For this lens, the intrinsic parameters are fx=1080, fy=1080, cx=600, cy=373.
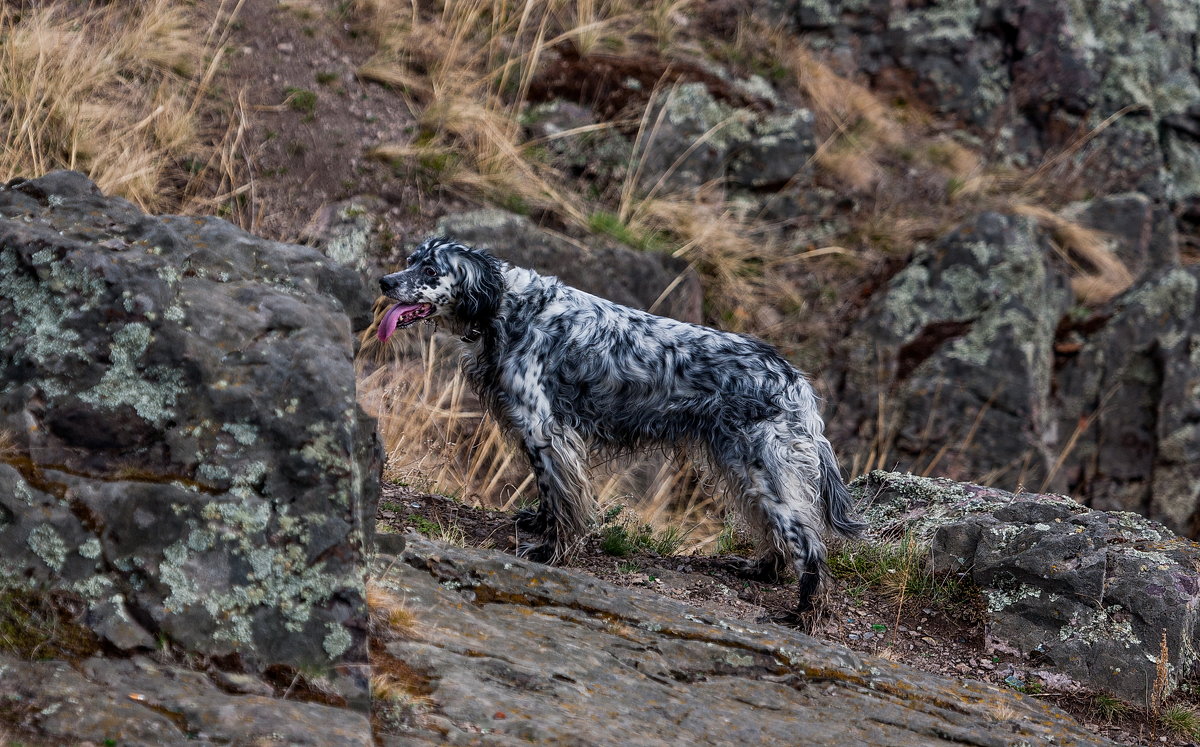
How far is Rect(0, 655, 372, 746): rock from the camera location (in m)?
2.34

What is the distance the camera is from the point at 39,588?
2.66 metres

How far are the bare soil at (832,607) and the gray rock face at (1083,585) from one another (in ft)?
A: 0.37

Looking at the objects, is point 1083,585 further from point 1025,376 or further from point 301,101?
point 301,101

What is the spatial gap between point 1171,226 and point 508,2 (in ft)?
21.2

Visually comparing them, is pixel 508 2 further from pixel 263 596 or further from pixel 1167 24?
pixel 263 596

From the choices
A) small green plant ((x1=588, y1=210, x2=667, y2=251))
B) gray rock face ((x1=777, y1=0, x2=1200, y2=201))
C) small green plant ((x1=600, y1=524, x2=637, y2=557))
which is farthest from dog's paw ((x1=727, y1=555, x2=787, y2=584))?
gray rock face ((x1=777, y1=0, x2=1200, y2=201))

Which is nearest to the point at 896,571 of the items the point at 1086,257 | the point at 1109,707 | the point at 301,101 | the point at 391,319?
the point at 1109,707

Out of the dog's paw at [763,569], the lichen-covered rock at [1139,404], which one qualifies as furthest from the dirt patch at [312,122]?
the lichen-covered rock at [1139,404]

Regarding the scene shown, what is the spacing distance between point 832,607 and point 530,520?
139 cm

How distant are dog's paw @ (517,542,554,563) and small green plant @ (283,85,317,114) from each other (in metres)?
4.50

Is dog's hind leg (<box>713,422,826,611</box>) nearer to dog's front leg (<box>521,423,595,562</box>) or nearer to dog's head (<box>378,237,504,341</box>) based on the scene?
dog's front leg (<box>521,423,595,562</box>)

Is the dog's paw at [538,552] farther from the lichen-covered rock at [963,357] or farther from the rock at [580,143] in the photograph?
the rock at [580,143]

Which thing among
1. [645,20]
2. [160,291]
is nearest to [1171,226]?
[645,20]

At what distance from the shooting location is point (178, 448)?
9.70ft
